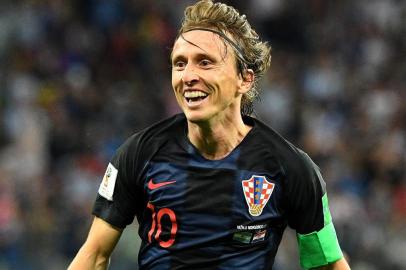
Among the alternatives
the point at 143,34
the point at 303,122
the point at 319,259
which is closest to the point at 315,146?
the point at 303,122

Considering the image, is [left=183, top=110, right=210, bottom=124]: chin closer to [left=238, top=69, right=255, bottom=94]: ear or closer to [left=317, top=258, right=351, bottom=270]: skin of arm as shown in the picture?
[left=238, top=69, right=255, bottom=94]: ear

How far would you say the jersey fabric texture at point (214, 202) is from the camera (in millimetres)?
3996

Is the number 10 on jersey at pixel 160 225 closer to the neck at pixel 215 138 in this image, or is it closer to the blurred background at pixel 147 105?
the neck at pixel 215 138

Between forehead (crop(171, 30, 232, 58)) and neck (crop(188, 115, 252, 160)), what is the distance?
1.04 ft

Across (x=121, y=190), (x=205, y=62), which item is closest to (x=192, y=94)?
(x=205, y=62)

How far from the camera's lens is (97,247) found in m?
4.08

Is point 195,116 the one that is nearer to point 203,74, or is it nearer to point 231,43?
point 203,74

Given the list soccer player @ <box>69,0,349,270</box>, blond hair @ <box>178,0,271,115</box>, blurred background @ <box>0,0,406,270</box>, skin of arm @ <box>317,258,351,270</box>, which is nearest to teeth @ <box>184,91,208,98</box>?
soccer player @ <box>69,0,349,270</box>

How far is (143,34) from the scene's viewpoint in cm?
1321

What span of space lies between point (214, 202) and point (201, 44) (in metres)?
0.66

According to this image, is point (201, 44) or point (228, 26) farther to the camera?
point (228, 26)

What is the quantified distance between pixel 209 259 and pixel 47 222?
242 inches

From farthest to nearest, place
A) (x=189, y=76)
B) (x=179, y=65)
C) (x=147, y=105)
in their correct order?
1. (x=147, y=105)
2. (x=179, y=65)
3. (x=189, y=76)

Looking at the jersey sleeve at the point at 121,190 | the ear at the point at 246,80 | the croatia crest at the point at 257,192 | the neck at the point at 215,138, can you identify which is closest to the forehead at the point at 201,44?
the ear at the point at 246,80
